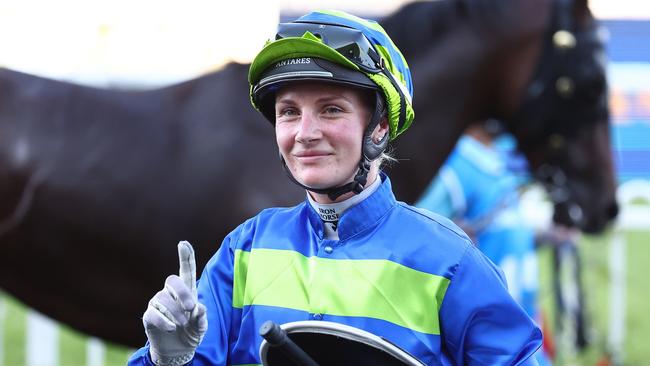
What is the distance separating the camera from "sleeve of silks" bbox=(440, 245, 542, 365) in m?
1.96

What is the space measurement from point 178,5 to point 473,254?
640cm

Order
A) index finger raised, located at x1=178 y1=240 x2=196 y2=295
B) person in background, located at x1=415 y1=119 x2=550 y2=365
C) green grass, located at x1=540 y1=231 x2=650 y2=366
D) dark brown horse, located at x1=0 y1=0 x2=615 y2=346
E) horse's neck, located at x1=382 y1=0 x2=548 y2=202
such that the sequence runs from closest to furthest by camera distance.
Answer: index finger raised, located at x1=178 y1=240 x2=196 y2=295, dark brown horse, located at x1=0 y1=0 x2=615 y2=346, horse's neck, located at x1=382 y1=0 x2=548 y2=202, person in background, located at x1=415 y1=119 x2=550 y2=365, green grass, located at x1=540 y1=231 x2=650 y2=366

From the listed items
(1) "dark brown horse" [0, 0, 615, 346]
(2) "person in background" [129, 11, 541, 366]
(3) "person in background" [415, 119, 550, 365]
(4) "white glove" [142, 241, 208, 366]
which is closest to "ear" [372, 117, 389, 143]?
(2) "person in background" [129, 11, 541, 366]

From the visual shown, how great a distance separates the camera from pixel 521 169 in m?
5.49

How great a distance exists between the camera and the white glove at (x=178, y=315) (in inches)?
73.6


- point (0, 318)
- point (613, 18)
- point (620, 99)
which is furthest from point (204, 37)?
point (613, 18)

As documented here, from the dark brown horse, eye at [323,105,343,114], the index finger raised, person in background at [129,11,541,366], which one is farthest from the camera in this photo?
the dark brown horse

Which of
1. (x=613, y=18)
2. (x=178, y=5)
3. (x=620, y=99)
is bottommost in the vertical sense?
(x=620, y=99)

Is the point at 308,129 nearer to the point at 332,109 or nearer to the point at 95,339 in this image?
the point at 332,109

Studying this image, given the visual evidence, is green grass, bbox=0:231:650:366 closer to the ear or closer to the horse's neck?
the horse's neck

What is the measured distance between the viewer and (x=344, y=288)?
6.64 feet

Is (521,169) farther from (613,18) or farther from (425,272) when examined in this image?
(613,18)

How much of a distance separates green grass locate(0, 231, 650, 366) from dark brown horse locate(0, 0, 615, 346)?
3.94ft

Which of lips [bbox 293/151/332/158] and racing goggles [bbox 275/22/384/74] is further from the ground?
racing goggles [bbox 275/22/384/74]
